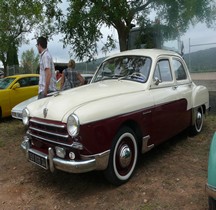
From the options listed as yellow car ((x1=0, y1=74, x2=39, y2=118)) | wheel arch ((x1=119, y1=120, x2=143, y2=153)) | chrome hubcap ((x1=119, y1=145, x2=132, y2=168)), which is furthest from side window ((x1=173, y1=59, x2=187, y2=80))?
yellow car ((x1=0, y1=74, x2=39, y2=118))

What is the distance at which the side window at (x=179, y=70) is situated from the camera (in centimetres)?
580

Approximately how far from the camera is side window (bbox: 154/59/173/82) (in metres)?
5.17

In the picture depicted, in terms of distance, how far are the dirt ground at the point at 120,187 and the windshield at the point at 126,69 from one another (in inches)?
55.5

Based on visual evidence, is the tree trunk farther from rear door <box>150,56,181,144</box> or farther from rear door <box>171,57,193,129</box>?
rear door <box>150,56,181,144</box>

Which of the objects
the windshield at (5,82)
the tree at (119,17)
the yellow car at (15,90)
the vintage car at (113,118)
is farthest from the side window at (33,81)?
the vintage car at (113,118)

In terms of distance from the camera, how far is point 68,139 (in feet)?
12.2

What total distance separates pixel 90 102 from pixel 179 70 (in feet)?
8.78

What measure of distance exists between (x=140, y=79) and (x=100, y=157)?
1654mm

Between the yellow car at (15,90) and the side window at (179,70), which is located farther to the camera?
the yellow car at (15,90)

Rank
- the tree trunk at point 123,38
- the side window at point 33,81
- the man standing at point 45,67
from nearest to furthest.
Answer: the man standing at point 45,67 → the tree trunk at point 123,38 → the side window at point 33,81

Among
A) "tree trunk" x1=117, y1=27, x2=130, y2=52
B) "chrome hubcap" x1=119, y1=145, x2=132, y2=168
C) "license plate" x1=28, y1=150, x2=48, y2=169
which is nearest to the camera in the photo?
"license plate" x1=28, y1=150, x2=48, y2=169

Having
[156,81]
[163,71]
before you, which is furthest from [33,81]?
[156,81]

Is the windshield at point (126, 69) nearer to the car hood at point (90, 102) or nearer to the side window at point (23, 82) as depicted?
the car hood at point (90, 102)

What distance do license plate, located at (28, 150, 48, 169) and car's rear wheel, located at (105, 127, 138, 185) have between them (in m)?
0.78
